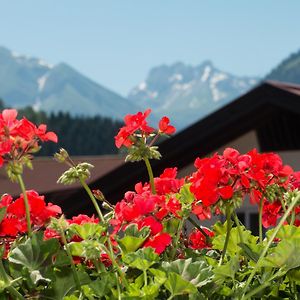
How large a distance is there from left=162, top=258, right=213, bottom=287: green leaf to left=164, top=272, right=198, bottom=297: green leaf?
0.16 feet

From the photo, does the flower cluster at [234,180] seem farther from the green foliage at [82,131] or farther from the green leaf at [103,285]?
the green foliage at [82,131]

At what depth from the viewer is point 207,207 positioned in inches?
86.8

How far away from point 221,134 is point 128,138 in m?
10.2

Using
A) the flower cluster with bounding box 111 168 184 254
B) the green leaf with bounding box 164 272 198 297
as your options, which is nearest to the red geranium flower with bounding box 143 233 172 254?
the flower cluster with bounding box 111 168 184 254

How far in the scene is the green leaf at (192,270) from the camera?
6.24ft

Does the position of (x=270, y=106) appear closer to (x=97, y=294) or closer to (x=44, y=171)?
(x=97, y=294)

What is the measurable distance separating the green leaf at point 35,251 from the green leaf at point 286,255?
23.5 inches

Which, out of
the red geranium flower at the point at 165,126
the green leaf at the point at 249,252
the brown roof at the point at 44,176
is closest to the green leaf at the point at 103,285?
the green leaf at the point at 249,252

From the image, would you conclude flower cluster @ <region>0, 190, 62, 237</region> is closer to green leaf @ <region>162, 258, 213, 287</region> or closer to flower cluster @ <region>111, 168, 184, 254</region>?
flower cluster @ <region>111, 168, 184, 254</region>

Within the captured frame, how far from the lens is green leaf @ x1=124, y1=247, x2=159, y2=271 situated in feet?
6.29

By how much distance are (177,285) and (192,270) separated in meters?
0.10

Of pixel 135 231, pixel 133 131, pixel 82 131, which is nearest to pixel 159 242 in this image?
pixel 135 231

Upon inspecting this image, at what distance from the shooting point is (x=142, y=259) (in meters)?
1.92

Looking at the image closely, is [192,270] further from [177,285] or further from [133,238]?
[133,238]
